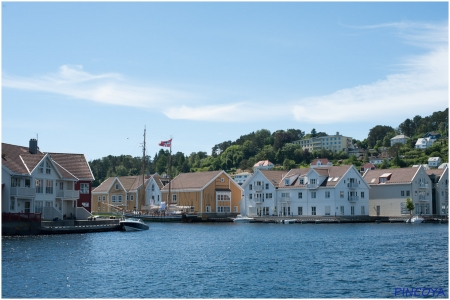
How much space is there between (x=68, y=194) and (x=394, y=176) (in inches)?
2360

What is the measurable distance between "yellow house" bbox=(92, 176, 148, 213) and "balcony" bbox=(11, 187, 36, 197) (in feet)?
182

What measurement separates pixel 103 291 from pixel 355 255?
69.0ft

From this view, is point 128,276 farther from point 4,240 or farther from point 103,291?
point 4,240

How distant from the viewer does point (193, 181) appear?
111m

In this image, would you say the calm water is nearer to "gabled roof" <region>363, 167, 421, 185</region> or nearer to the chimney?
the chimney

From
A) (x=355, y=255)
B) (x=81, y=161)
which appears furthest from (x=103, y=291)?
(x=81, y=161)

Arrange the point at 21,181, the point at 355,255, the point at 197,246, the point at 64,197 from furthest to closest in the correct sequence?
the point at 64,197, the point at 21,181, the point at 197,246, the point at 355,255

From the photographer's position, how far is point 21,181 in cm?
6253

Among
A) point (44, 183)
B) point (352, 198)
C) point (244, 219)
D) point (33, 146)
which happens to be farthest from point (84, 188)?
point (352, 198)

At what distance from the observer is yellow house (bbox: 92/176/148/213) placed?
11938 centimetres

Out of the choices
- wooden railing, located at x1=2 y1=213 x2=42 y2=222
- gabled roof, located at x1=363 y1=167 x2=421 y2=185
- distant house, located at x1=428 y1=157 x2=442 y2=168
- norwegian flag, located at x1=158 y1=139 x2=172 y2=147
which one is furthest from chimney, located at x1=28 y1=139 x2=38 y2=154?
distant house, located at x1=428 y1=157 x2=442 y2=168

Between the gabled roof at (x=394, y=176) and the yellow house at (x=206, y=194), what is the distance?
24.7 meters

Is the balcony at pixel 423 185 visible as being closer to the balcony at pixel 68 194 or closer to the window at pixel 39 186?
the balcony at pixel 68 194

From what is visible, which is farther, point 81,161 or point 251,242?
point 81,161
